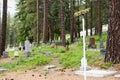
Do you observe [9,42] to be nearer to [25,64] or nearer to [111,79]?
[25,64]

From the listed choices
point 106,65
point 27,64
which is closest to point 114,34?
point 106,65

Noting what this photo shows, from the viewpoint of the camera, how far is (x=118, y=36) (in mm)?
12469

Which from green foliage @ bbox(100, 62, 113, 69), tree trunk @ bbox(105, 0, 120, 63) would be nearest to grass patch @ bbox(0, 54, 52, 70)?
green foliage @ bbox(100, 62, 113, 69)

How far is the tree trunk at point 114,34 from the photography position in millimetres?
12484

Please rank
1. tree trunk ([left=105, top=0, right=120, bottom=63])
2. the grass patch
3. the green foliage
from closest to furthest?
the green foliage < tree trunk ([left=105, top=0, right=120, bottom=63]) < the grass patch

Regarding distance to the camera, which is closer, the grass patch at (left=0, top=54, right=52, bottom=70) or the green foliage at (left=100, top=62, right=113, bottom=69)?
the green foliage at (left=100, top=62, right=113, bottom=69)

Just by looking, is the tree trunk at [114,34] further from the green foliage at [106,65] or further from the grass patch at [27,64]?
the grass patch at [27,64]

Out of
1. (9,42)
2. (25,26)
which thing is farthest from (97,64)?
(9,42)

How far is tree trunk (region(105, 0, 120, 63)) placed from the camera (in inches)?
492

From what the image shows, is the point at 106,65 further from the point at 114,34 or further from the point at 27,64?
the point at 27,64

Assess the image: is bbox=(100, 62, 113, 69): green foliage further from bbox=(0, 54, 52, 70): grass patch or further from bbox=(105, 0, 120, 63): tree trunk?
bbox=(0, 54, 52, 70): grass patch

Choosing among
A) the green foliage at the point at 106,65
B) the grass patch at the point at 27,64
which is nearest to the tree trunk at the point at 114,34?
the green foliage at the point at 106,65

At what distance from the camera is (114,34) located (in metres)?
12.6

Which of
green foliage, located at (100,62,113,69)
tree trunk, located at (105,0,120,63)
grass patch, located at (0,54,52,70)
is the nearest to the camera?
green foliage, located at (100,62,113,69)
